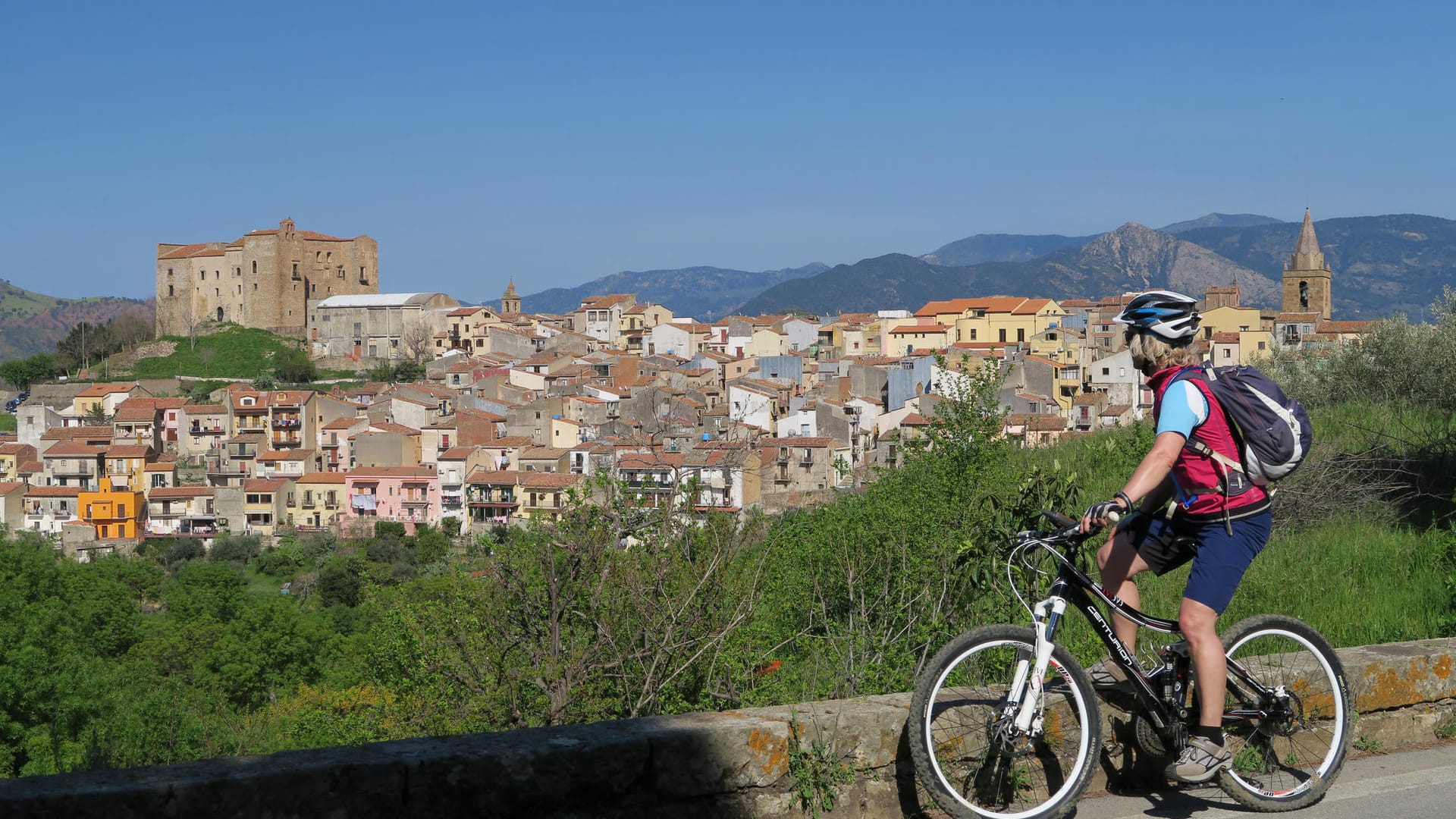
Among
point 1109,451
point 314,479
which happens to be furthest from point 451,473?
point 1109,451

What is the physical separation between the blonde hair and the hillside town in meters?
38.2

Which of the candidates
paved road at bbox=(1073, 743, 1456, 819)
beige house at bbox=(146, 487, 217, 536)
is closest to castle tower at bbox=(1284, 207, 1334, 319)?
beige house at bbox=(146, 487, 217, 536)

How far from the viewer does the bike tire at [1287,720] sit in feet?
10.7

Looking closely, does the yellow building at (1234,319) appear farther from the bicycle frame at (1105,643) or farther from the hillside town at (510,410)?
the bicycle frame at (1105,643)

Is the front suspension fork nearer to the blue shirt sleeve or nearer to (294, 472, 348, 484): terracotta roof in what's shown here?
the blue shirt sleeve

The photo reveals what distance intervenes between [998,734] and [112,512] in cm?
6332

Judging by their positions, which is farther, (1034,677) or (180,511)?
(180,511)

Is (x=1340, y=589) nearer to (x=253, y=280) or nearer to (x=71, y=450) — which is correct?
(x=71, y=450)

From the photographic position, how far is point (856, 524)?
6.70 m

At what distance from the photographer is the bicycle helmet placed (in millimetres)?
3266

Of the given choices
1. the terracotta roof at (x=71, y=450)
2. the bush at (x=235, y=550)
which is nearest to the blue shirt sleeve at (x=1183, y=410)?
the bush at (x=235, y=550)

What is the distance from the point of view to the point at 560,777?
2830 mm

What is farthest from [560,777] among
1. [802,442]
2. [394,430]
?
[394,430]

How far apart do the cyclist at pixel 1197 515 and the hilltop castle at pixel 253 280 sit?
3724 inches
